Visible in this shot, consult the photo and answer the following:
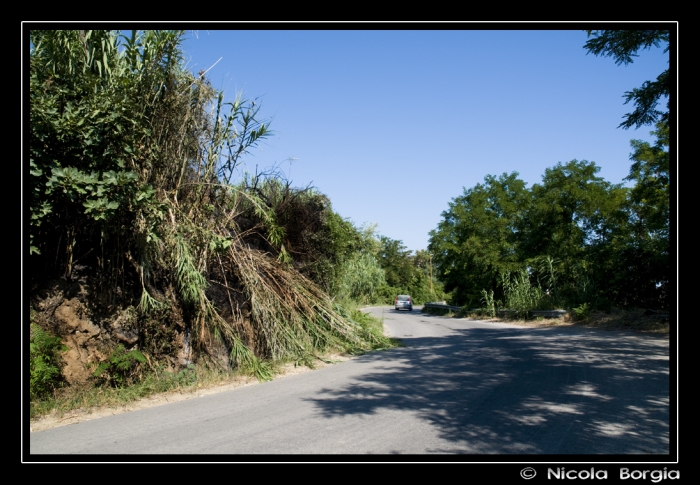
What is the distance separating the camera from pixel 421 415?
5812mm

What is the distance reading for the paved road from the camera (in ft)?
15.5

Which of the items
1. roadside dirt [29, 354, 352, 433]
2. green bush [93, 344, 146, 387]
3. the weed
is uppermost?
green bush [93, 344, 146, 387]

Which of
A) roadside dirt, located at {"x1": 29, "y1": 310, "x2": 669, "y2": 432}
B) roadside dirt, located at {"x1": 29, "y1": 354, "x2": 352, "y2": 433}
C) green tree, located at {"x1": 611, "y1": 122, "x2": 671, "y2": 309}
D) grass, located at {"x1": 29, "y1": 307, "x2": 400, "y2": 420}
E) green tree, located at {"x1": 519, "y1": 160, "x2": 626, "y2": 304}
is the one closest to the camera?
roadside dirt, located at {"x1": 29, "y1": 354, "x2": 352, "y2": 433}

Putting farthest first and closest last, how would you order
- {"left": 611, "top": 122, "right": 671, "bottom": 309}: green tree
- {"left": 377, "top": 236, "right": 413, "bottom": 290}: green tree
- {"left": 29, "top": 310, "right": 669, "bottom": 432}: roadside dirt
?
{"left": 377, "top": 236, "right": 413, "bottom": 290}: green tree → {"left": 611, "top": 122, "right": 671, "bottom": 309}: green tree → {"left": 29, "top": 310, "right": 669, "bottom": 432}: roadside dirt

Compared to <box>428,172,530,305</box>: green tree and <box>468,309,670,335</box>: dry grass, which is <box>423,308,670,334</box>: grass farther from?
<box>428,172,530,305</box>: green tree

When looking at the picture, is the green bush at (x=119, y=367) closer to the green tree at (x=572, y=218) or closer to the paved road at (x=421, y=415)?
the paved road at (x=421, y=415)

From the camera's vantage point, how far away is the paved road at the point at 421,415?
4734 mm

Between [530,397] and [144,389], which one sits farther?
[144,389]

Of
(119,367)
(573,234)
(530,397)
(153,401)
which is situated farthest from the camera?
(573,234)

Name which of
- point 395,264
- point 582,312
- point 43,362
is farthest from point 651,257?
point 395,264

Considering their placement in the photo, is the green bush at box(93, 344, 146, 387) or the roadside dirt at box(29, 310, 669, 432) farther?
the green bush at box(93, 344, 146, 387)

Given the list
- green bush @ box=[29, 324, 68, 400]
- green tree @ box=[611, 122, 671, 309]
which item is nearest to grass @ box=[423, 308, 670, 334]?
green tree @ box=[611, 122, 671, 309]

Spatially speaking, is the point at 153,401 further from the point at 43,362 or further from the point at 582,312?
the point at 582,312

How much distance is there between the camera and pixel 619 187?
24594mm
